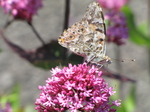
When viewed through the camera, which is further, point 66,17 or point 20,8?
point 20,8

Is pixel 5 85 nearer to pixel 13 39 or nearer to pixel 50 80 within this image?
pixel 13 39

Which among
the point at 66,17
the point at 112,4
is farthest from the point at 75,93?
the point at 112,4

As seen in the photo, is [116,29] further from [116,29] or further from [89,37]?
[89,37]

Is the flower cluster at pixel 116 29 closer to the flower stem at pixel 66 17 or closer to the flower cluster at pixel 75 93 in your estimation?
the flower stem at pixel 66 17

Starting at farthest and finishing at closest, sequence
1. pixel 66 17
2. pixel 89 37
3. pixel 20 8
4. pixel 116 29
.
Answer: pixel 116 29, pixel 20 8, pixel 66 17, pixel 89 37

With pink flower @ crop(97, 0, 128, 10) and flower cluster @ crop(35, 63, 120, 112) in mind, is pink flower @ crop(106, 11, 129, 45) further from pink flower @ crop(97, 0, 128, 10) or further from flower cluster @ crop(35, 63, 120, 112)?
flower cluster @ crop(35, 63, 120, 112)

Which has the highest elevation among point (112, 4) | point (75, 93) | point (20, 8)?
point (112, 4)

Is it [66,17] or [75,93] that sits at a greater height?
[66,17]
